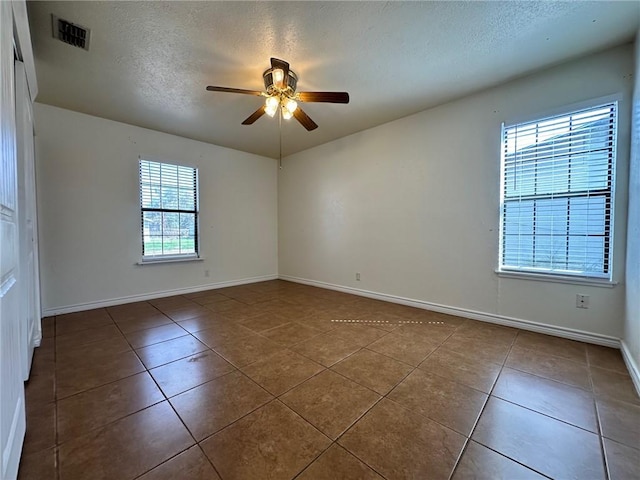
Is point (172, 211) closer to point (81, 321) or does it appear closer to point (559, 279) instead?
point (81, 321)

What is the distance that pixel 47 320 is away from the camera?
10.2ft

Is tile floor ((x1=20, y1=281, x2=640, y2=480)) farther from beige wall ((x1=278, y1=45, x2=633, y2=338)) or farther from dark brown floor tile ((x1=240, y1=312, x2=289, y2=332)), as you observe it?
beige wall ((x1=278, y1=45, x2=633, y2=338))

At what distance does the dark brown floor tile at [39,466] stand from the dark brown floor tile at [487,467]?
181 centimetres

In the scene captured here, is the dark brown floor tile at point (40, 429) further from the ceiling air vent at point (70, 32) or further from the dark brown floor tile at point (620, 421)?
the dark brown floor tile at point (620, 421)

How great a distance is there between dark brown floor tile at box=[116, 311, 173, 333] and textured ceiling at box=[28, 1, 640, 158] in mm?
2645

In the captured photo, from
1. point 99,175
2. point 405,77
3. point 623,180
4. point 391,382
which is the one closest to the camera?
point 391,382

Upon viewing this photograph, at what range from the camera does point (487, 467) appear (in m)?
1.20

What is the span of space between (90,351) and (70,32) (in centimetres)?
265

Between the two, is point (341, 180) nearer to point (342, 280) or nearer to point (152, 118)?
point (342, 280)

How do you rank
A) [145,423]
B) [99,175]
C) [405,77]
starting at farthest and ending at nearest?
1. [99,175]
2. [405,77]
3. [145,423]

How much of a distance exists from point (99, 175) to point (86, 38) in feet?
6.70

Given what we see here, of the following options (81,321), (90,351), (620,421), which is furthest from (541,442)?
(81,321)

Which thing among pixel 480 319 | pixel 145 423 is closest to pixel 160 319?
pixel 145 423

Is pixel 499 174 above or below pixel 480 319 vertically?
above
